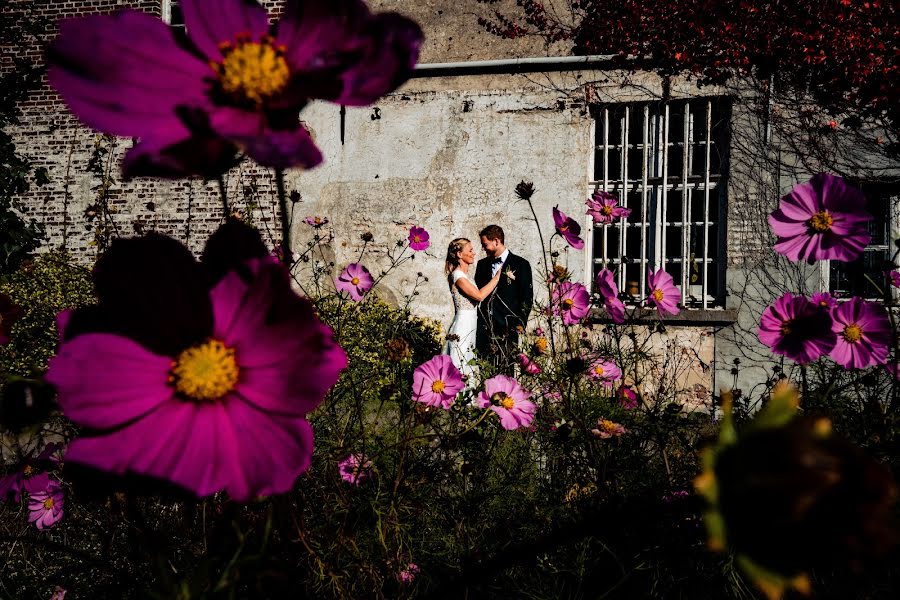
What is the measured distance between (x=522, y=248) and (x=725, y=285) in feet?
6.45

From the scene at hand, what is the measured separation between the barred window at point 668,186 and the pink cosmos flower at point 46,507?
16.3 feet

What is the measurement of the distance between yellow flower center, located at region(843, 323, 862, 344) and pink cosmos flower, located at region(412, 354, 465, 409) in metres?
1.01

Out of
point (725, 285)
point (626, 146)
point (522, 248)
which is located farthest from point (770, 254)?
point (522, 248)

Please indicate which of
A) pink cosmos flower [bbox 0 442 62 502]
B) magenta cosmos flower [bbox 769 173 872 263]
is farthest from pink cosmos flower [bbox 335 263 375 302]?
magenta cosmos flower [bbox 769 173 872 263]

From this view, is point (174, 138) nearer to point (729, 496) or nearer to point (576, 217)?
point (729, 496)

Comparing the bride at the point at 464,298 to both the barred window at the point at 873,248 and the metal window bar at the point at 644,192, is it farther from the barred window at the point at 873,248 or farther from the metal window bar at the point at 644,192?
the barred window at the point at 873,248

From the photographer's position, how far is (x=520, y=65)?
5969 mm

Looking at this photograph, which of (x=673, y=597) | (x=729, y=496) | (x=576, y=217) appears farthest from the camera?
(x=576, y=217)

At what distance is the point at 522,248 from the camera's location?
6016mm

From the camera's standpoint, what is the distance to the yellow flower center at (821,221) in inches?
37.9

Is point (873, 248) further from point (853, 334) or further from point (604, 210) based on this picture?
point (853, 334)

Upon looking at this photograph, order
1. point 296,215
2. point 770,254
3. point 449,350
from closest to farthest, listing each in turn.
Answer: point 449,350
point 770,254
point 296,215

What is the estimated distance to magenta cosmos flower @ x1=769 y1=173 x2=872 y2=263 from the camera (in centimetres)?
92

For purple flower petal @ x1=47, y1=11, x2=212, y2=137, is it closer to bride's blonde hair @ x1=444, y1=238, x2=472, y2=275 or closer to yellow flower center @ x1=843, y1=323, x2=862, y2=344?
yellow flower center @ x1=843, y1=323, x2=862, y2=344
